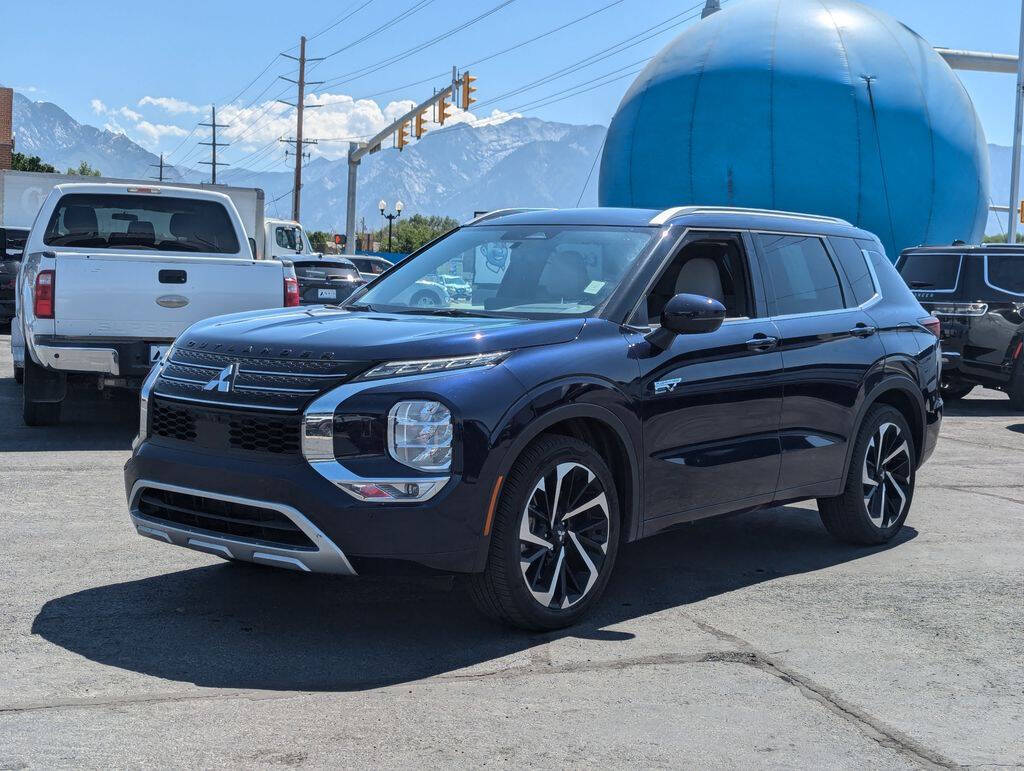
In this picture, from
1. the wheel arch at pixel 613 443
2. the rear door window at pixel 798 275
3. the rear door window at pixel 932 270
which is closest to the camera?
the wheel arch at pixel 613 443

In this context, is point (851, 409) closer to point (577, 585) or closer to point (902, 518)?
point (902, 518)

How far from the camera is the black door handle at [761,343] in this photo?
6348 millimetres

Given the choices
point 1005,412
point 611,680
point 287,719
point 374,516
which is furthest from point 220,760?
point 1005,412

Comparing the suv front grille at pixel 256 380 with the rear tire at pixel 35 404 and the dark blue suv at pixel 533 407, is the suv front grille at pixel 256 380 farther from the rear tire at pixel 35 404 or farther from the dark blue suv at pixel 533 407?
the rear tire at pixel 35 404

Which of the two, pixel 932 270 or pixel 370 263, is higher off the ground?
pixel 370 263

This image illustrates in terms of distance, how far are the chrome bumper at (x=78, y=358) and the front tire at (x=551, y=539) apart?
18.9 feet

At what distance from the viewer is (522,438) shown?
5.04 meters

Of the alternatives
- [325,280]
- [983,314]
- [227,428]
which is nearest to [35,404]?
[227,428]

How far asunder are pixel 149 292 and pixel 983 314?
10544 millimetres

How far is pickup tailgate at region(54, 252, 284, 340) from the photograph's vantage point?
990cm

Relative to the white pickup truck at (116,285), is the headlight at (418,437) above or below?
below

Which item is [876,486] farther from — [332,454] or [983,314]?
[983,314]

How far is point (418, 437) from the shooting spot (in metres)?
4.85

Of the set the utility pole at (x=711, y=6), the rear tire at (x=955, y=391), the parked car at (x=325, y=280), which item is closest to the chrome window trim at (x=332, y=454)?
the rear tire at (x=955, y=391)
